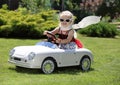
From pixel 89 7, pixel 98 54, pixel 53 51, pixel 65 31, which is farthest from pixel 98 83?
pixel 89 7

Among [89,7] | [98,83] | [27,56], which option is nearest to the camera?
[98,83]

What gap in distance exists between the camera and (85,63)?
9664 mm

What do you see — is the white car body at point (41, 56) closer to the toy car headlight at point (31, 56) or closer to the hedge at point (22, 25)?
the toy car headlight at point (31, 56)

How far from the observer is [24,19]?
50.8 feet

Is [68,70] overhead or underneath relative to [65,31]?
underneath

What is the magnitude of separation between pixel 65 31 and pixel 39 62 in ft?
4.05

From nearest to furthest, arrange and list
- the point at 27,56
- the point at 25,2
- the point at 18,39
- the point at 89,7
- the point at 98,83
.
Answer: the point at 98,83 < the point at 27,56 < the point at 18,39 < the point at 25,2 < the point at 89,7

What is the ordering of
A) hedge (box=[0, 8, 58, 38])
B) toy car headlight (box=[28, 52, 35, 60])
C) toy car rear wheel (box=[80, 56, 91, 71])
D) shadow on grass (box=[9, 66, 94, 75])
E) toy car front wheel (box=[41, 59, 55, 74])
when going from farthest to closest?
hedge (box=[0, 8, 58, 38])
toy car rear wheel (box=[80, 56, 91, 71])
shadow on grass (box=[9, 66, 94, 75])
toy car front wheel (box=[41, 59, 55, 74])
toy car headlight (box=[28, 52, 35, 60])

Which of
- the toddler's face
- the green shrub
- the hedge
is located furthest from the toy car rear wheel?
the green shrub

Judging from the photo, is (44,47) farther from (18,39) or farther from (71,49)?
(18,39)

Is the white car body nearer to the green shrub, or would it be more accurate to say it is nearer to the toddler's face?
the toddler's face

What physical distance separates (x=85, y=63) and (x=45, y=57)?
50.7 inches

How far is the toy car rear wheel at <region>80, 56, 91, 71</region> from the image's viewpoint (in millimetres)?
9625

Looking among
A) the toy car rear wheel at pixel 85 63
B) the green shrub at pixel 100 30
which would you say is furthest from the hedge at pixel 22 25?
the toy car rear wheel at pixel 85 63
